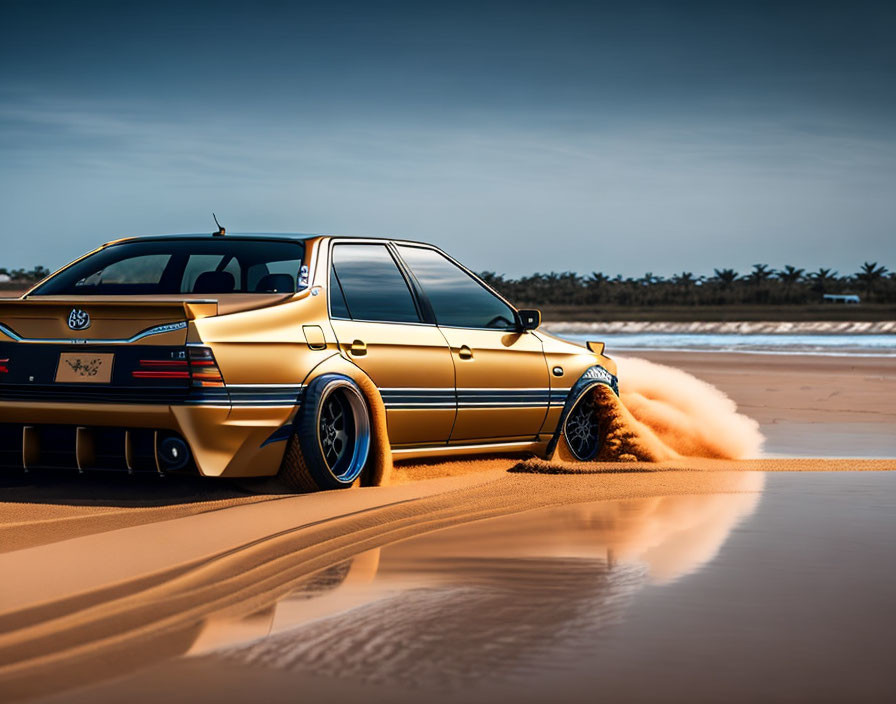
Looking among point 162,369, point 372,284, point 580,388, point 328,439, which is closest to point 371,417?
point 328,439

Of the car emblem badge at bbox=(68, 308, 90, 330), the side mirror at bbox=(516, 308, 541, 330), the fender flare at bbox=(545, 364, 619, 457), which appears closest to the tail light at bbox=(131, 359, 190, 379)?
the car emblem badge at bbox=(68, 308, 90, 330)

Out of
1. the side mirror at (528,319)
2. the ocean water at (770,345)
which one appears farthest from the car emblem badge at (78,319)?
the ocean water at (770,345)

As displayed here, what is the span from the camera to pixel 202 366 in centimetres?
760

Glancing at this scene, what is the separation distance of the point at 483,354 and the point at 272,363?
209 cm

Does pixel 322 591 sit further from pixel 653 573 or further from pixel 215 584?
pixel 653 573

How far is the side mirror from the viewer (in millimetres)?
10016

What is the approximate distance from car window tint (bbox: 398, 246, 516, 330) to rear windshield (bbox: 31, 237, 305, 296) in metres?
1.05

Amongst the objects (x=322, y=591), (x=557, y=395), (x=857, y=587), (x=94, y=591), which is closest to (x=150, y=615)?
(x=94, y=591)

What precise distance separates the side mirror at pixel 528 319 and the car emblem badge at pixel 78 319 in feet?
10.7

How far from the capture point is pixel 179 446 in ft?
25.1

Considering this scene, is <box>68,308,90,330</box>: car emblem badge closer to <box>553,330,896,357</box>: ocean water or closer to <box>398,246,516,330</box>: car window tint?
<box>398,246,516,330</box>: car window tint

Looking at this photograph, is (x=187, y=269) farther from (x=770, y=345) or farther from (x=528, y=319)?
(x=770, y=345)

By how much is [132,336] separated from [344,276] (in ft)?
5.19

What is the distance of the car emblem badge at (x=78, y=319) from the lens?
7.80m
